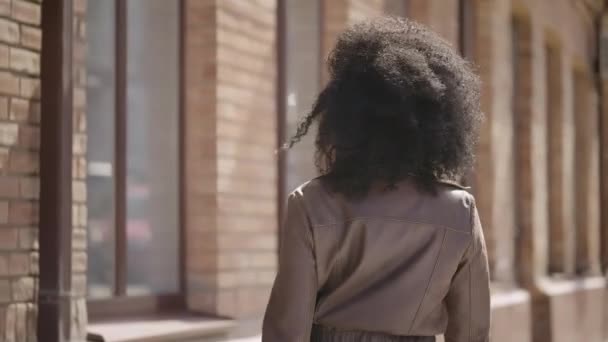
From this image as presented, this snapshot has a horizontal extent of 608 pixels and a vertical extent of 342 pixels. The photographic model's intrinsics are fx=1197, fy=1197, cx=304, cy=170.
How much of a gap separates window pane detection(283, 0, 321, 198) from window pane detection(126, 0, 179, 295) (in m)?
0.98

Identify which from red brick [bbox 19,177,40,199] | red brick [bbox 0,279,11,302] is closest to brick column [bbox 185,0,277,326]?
red brick [bbox 19,177,40,199]

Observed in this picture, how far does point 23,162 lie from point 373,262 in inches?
73.4

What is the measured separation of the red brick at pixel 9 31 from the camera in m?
4.21

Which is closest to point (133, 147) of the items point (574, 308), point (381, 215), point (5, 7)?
point (5, 7)

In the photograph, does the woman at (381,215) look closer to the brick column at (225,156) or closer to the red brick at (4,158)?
the red brick at (4,158)

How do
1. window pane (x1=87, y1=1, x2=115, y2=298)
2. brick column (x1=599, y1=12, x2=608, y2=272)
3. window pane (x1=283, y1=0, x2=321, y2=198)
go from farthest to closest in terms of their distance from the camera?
brick column (x1=599, y1=12, x2=608, y2=272) → window pane (x1=283, y1=0, x2=321, y2=198) → window pane (x1=87, y1=1, x2=115, y2=298)

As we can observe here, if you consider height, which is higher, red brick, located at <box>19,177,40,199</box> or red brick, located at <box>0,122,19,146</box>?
red brick, located at <box>0,122,19,146</box>

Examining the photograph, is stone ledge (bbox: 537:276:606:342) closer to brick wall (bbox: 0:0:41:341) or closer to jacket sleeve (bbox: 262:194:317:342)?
brick wall (bbox: 0:0:41:341)

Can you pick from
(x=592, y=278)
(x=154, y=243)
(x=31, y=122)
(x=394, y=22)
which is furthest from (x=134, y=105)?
(x=592, y=278)

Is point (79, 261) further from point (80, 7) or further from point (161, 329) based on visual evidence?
point (80, 7)

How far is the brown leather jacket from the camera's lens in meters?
2.86

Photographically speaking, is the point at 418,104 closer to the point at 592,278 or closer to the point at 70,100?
the point at 70,100

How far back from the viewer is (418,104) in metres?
2.93

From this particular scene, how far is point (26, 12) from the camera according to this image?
14.3ft
